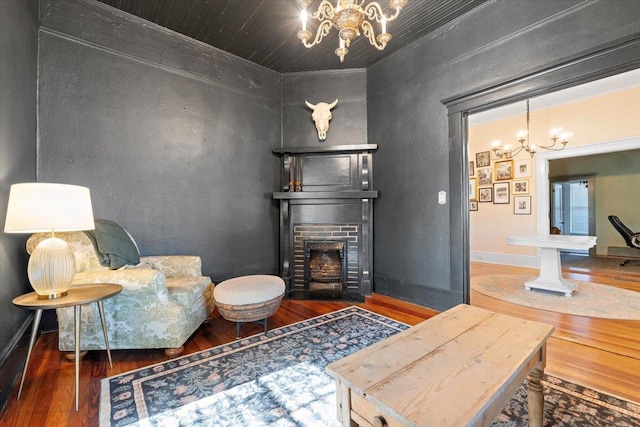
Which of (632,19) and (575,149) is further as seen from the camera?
(575,149)

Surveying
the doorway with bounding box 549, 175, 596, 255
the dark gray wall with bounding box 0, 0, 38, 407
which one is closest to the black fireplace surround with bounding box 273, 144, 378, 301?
the dark gray wall with bounding box 0, 0, 38, 407

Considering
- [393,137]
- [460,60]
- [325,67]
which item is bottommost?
[393,137]

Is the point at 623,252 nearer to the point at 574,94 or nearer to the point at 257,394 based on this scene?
the point at 574,94

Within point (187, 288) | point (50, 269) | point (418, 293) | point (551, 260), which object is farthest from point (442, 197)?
point (50, 269)

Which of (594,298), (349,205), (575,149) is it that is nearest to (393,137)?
(349,205)

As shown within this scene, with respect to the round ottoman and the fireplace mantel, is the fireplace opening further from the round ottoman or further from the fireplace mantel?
the round ottoman

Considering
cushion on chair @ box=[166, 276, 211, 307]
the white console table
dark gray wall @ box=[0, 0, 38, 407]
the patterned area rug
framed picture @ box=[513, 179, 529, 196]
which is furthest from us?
framed picture @ box=[513, 179, 529, 196]

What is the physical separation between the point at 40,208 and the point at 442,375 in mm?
A: 2113

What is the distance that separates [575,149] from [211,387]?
6380 mm

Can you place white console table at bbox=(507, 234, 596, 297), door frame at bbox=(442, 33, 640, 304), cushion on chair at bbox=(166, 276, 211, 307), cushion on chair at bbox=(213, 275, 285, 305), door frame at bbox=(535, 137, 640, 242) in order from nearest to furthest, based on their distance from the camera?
door frame at bbox=(442, 33, 640, 304)
cushion on chair at bbox=(166, 276, 211, 307)
cushion on chair at bbox=(213, 275, 285, 305)
white console table at bbox=(507, 234, 596, 297)
door frame at bbox=(535, 137, 640, 242)

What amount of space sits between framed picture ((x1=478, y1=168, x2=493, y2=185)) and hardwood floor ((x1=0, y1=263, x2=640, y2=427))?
139 inches

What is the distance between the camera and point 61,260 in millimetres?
1596

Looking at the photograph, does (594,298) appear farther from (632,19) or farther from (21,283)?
(21,283)

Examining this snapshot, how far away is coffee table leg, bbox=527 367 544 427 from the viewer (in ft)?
4.09
